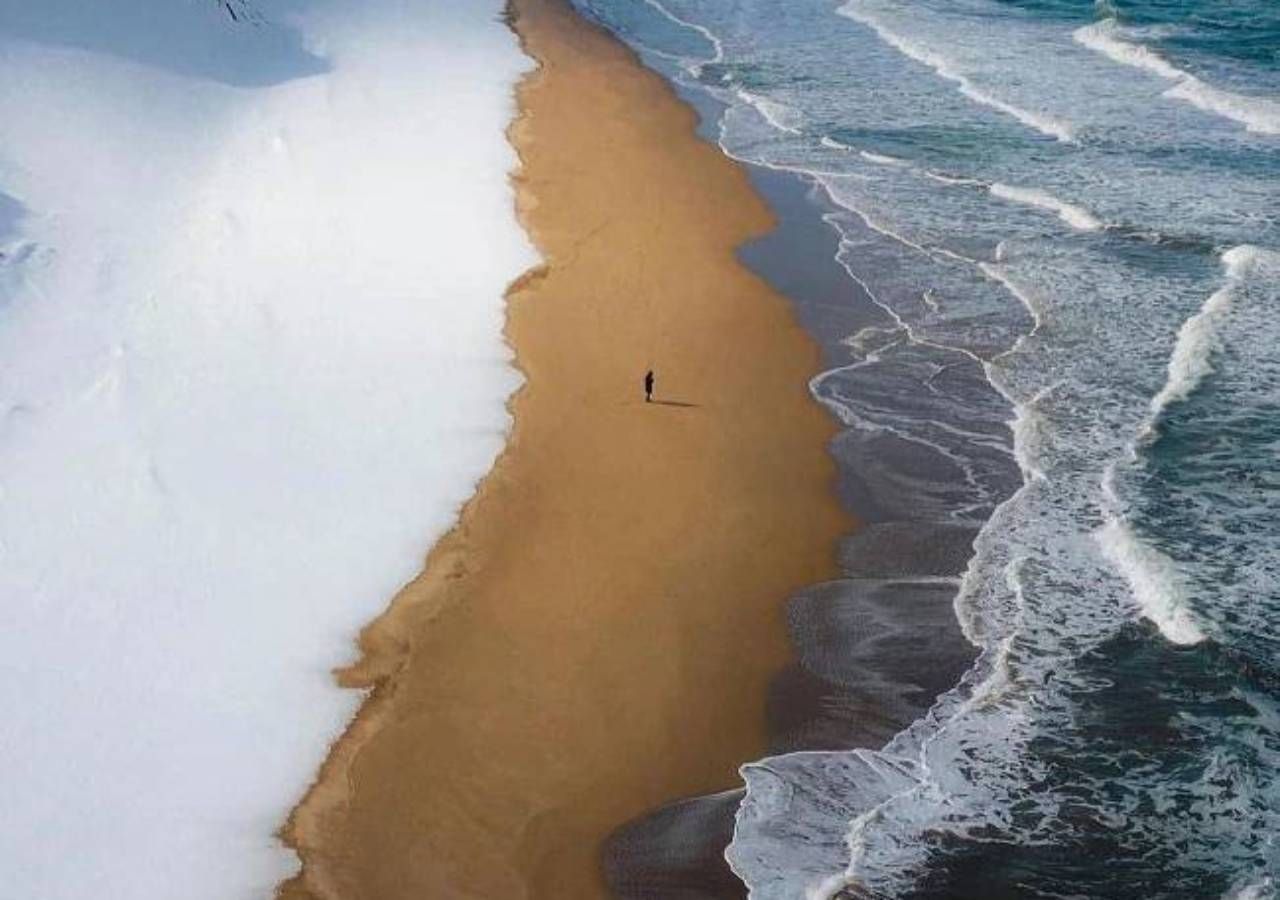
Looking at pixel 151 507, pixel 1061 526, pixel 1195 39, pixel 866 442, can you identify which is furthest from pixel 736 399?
pixel 1195 39

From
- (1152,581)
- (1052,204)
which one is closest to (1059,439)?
(1152,581)

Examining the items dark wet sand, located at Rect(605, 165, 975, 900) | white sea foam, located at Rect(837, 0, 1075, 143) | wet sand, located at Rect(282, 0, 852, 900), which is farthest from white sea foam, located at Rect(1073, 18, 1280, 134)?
dark wet sand, located at Rect(605, 165, 975, 900)

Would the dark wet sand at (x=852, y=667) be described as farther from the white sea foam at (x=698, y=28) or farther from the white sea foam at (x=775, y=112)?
the white sea foam at (x=698, y=28)

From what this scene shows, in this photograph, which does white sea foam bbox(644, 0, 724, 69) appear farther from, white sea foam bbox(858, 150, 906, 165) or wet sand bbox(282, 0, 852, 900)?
wet sand bbox(282, 0, 852, 900)

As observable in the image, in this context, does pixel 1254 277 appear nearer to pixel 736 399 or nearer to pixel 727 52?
pixel 736 399

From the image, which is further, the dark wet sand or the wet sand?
the wet sand

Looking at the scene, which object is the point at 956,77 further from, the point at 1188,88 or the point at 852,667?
the point at 852,667
